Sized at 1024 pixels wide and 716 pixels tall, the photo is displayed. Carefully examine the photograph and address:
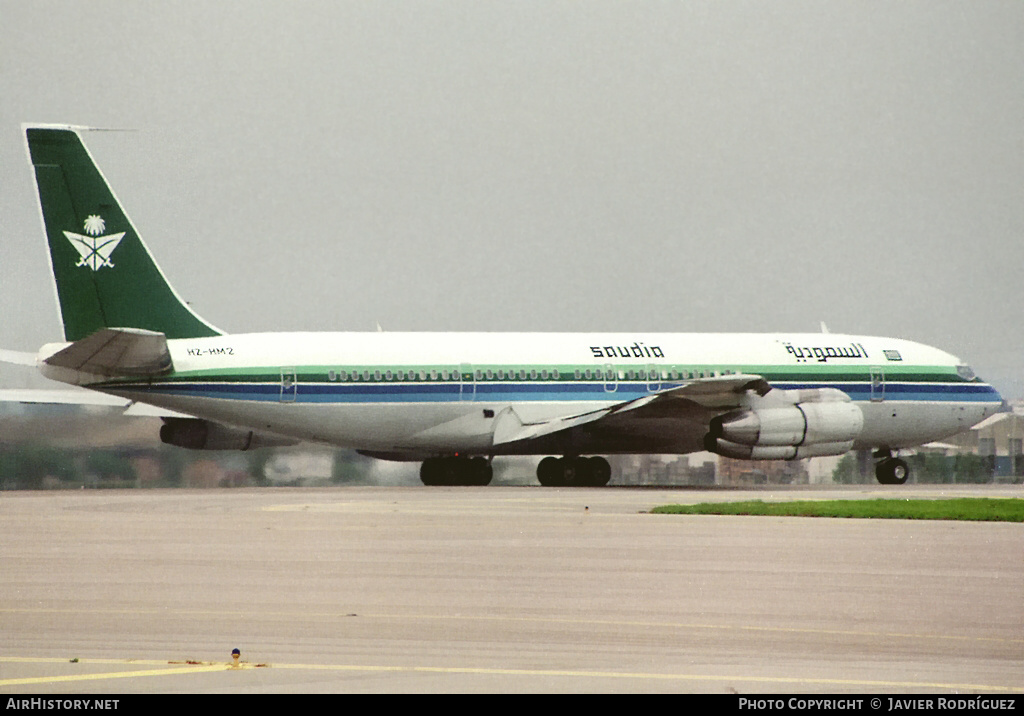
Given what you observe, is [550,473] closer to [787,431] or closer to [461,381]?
[461,381]

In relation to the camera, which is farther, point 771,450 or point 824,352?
point 824,352

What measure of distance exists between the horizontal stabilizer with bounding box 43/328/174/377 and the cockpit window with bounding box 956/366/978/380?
89.0ft

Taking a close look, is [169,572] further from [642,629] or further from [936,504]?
[936,504]

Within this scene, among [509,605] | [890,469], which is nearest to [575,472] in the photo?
[890,469]

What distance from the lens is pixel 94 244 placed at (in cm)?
4072

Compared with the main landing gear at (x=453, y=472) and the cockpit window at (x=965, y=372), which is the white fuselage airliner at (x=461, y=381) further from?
the cockpit window at (x=965, y=372)

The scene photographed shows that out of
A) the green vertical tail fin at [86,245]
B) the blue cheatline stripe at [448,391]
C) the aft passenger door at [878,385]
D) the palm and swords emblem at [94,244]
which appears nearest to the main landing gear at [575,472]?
the blue cheatline stripe at [448,391]

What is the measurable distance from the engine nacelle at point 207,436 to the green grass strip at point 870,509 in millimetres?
16654

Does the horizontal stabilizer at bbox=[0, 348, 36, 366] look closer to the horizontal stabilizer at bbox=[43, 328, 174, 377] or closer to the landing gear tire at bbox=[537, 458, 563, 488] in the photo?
the horizontal stabilizer at bbox=[43, 328, 174, 377]

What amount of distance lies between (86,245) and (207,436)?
7327mm

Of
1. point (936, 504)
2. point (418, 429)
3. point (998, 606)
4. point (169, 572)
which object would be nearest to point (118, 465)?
point (418, 429)

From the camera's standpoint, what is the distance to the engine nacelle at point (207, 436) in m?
45.3

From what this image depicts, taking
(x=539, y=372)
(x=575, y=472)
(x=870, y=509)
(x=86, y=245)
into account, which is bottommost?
(x=870, y=509)

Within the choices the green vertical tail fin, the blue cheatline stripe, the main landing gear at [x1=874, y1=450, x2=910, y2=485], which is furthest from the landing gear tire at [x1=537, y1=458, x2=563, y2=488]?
the green vertical tail fin
